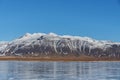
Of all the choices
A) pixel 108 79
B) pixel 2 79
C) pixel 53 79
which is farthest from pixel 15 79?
pixel 108 79

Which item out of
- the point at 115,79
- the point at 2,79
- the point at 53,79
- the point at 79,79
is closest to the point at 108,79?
the point at 115,79

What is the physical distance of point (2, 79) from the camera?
23.7m

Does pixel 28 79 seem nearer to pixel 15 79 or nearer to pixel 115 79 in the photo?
pixel 15 79

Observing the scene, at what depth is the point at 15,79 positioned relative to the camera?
78.7ft

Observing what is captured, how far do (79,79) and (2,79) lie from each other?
5356 mm

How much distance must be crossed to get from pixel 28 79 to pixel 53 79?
175cm

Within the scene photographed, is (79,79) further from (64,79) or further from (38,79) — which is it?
(38,79)

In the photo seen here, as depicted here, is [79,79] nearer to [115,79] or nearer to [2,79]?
[115,79]

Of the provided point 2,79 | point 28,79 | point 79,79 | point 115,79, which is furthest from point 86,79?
point 2,79

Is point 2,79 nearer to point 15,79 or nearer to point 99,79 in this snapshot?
point 15,79

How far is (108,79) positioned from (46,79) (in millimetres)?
4451

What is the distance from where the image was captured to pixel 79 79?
24422 mm

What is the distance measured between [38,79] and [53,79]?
1.06m

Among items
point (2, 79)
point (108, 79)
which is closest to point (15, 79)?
point (2, 79)
